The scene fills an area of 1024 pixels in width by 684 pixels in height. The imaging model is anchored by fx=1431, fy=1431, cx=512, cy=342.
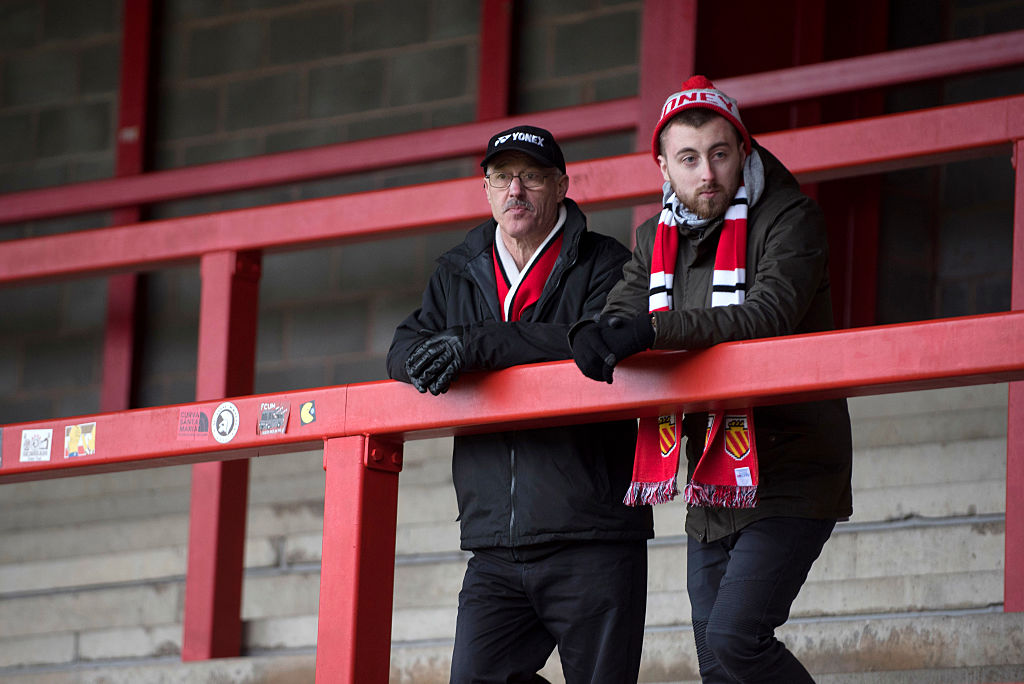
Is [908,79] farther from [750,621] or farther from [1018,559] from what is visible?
[750,621]

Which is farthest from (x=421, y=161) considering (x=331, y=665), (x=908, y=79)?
(x=331, y=665)

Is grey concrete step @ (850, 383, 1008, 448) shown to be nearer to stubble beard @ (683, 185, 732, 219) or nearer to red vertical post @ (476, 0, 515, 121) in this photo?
stubble beard @ (683, 185, 732, 219)

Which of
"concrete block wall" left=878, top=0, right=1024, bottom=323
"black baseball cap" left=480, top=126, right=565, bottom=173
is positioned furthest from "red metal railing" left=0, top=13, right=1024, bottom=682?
"concrete block wall" left=878, top=0, right=1024, bottom=323

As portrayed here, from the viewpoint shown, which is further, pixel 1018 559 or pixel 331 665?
pixel 1018 559

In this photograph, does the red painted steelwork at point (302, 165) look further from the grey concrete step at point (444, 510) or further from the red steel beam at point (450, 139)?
the grey concrete step at point (444, 510)

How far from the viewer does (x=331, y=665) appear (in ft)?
8.50

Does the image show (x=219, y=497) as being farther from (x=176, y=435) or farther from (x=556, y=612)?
(x=556, y=612)

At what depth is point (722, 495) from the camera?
2.50 m

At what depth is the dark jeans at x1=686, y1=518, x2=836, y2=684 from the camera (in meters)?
2.46

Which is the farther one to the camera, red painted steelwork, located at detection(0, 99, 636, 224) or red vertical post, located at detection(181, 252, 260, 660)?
red painted steelwork, located at detection(0, 99, 636, 224)

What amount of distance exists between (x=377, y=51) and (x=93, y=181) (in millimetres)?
1490

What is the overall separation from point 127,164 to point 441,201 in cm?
334

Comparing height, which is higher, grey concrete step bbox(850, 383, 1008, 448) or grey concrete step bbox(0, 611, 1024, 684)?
grey concrete step bbox(850, 383, 1008, 448)

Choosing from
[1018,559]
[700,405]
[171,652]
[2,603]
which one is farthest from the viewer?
[2,603]
